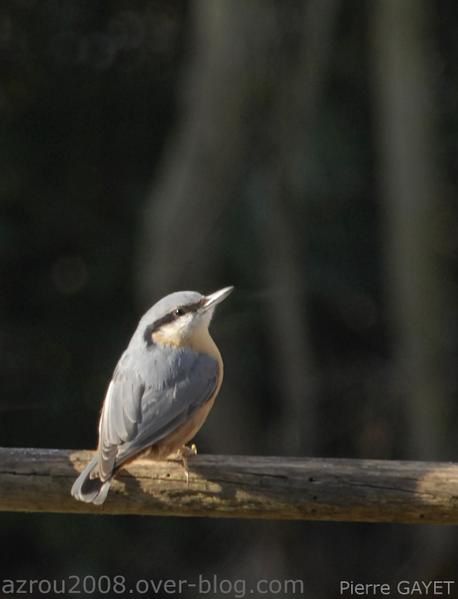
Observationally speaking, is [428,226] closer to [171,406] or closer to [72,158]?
[72,158]

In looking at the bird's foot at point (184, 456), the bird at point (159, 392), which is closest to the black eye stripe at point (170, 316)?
the bird at point (159, 392)

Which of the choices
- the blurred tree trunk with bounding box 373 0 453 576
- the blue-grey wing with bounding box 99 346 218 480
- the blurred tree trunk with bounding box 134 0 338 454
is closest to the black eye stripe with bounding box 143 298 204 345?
the blue-grey wing with bounding box 99 346 218 480

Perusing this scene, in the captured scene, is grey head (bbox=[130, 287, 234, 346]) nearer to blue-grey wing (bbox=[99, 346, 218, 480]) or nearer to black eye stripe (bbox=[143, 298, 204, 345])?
black eye stripe (bbox=[143, 298, 204, 345])

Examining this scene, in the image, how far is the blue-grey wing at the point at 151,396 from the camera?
190 inches

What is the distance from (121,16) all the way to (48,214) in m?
1.78

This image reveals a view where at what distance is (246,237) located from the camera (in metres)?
9.69

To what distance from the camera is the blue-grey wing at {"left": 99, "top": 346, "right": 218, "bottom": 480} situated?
15.8 feet

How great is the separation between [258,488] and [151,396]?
92cm

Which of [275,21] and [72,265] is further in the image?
[72,265]

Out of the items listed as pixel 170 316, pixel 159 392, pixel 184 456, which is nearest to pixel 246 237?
pixel 170 316

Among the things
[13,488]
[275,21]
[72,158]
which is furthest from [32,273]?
[13,488]

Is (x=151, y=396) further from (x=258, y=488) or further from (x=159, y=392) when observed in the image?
(x=258, y=488)

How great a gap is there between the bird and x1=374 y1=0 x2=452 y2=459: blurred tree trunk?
3531 millimetres

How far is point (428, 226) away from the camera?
9.00 metres
